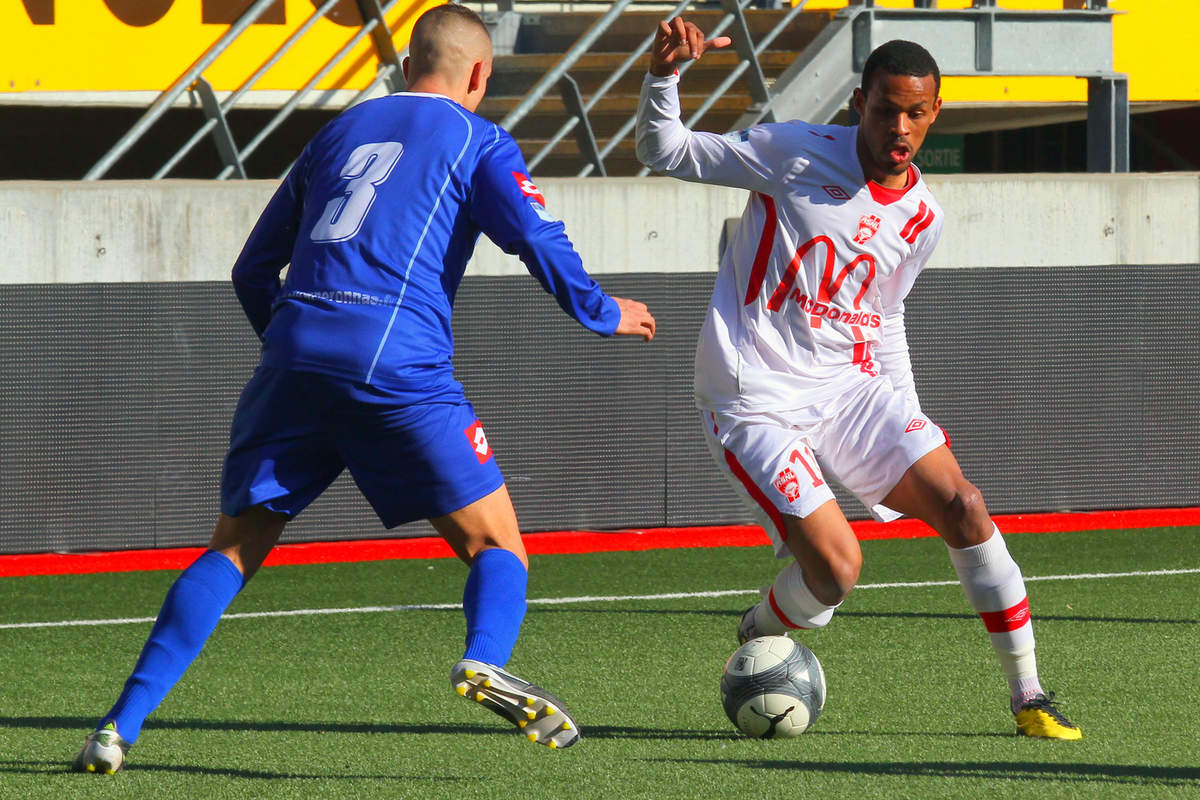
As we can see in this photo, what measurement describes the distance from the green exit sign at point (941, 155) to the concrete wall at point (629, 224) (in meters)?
6.98

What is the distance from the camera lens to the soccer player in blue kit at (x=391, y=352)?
4.42m

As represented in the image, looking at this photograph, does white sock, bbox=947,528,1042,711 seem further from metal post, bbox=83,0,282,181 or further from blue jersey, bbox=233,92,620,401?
metal post, bbox=83,0,282,181

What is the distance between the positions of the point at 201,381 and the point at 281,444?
17.6 feet

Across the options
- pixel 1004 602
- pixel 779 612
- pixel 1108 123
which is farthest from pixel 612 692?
pixel 1108 123

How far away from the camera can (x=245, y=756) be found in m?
5.00

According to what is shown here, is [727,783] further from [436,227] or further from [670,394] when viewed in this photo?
[670,394]

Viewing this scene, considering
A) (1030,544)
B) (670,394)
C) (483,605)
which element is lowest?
(1030,544)

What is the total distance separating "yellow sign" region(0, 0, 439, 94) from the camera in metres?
12.6

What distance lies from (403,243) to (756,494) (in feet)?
4.87

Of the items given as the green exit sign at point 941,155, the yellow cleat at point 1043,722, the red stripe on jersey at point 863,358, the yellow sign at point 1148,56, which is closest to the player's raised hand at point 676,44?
the red stripe on jersey at point 863,358

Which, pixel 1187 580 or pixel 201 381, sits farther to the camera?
pixel 201 381

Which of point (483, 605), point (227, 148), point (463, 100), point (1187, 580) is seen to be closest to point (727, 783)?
point (483, 605)

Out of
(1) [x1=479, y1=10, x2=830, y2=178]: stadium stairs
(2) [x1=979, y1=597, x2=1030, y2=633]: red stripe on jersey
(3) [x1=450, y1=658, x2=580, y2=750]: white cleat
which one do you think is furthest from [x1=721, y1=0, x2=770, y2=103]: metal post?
(3) [x1=450, y1=658, x2=580, y2=750]: white cleat

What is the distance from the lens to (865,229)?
5352 millimetres
